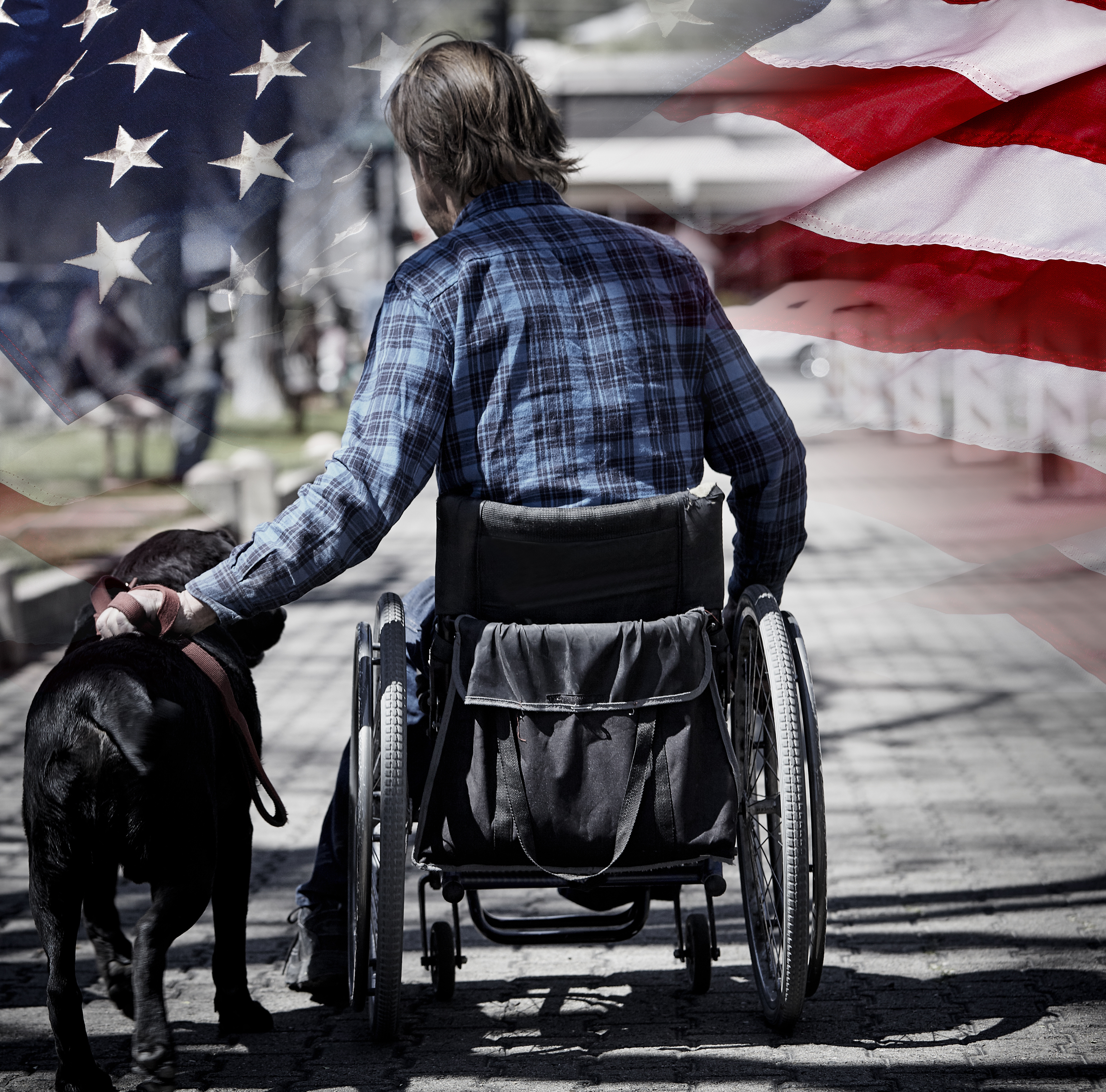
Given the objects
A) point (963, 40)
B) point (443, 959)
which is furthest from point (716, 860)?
point (963, 40)

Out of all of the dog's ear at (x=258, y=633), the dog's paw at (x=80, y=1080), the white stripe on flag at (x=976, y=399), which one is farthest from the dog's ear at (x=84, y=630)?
the white stripe on flag at (x=976, y=399)

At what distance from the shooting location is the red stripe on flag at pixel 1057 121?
10.9 ft

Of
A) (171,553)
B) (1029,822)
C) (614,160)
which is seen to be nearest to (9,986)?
(171,553)

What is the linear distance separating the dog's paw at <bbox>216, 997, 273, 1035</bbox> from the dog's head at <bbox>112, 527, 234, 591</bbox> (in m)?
1.01

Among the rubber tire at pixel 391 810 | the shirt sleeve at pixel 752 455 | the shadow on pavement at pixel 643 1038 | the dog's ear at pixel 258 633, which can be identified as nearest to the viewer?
the rubber tire at pixel 391 810

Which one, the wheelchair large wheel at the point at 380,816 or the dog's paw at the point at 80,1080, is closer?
the wheelchair large wheel at the point at 380,816

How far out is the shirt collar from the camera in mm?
3059

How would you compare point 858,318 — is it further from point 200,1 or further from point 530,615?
point 200,1

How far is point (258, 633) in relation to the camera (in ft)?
12.0

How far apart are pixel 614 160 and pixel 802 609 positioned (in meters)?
6.02

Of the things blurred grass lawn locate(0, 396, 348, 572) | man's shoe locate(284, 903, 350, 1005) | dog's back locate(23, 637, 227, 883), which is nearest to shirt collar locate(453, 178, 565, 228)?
blurred grass lawn locate(0, 396, 348, 572)

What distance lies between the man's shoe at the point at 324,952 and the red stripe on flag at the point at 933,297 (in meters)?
1.94

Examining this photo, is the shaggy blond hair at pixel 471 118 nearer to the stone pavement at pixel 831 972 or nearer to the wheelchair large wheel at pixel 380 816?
the wheelchair large wheel at pixel 380 816
